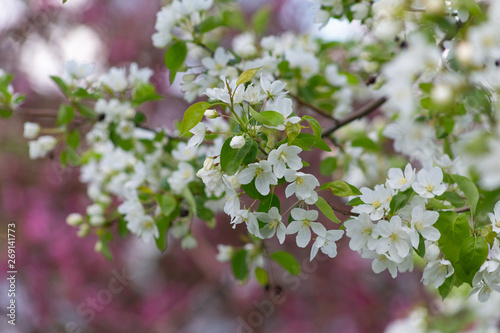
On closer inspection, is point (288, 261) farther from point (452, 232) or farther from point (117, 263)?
point (117, 263)

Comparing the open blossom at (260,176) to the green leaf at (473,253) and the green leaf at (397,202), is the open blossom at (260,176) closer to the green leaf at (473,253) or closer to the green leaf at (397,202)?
the green leaf at (397,202)

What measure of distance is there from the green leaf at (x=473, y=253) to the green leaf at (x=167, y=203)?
0.62 m

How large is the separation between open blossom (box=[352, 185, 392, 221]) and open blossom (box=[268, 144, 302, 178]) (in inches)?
5.7

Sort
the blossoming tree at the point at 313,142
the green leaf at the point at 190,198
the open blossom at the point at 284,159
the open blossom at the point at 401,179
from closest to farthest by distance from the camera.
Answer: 1. the blossoming tree at the point at 313,142
2. the open blossom at the point at 284,159
3. the open blossom at the point at 401,179
4. the green leaf at the point at 190,198

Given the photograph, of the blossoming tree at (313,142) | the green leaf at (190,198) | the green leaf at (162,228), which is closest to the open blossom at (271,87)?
the blossoming tree at (313,142)

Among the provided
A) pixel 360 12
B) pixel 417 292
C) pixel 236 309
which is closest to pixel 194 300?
pixel 236 309

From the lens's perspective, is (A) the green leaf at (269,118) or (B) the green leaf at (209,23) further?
(B) the green leaf at (209,23)

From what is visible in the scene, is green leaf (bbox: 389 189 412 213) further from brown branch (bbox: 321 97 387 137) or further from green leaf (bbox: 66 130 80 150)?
green leaf (bbox: 66 130 80 150)

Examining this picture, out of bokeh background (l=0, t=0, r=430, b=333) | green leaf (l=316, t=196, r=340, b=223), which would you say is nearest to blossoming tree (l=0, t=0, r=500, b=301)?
green leaf (l=316, t=196, r=340, b=223)

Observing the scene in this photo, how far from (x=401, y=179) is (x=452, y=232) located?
129 millimetres

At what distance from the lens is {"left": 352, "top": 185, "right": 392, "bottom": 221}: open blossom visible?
2.60 feet

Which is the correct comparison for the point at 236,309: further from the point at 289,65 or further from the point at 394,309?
the point at 289,65

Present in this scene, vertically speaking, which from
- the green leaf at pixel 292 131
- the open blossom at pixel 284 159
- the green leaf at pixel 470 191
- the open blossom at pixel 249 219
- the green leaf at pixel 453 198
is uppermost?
the green leaf at pixel 292 131

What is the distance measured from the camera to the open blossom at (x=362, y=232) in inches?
31.0
